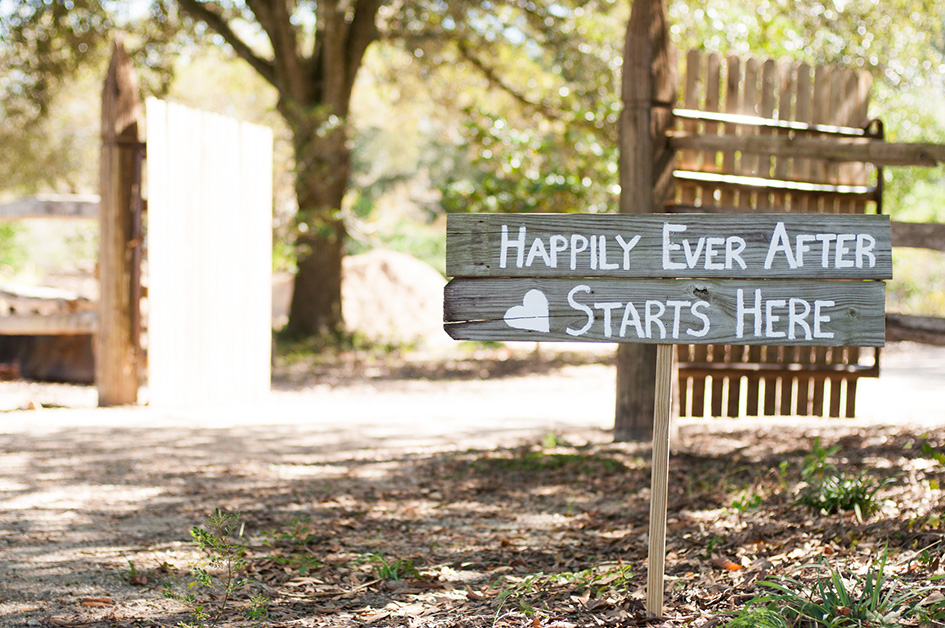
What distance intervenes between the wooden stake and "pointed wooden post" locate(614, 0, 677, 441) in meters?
2.77

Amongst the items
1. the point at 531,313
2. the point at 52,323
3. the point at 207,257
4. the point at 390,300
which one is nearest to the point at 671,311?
the point at 531,313

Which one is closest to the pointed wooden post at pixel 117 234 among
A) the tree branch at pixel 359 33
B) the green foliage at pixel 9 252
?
the tree branch at pixel 359 33

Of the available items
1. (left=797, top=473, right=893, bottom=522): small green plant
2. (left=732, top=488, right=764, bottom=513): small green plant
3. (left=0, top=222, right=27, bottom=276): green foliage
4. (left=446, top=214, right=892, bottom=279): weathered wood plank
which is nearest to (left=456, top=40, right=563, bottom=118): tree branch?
(left=732, top=488, right=764, bottom=513): small green plant

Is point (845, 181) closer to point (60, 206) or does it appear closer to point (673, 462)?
point (673, 462)

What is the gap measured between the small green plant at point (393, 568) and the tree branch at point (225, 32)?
9509 millimetres

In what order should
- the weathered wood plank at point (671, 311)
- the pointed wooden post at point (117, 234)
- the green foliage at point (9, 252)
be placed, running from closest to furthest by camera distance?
the weathered wood plank at point (671, 311), the pointed wooden post at point (117, 234), the green foliage at point (9, 252)

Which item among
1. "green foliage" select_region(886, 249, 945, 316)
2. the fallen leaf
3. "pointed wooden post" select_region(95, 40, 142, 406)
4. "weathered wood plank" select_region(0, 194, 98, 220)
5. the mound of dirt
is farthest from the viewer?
"green foliage" select_region(886, 249, 945, 316)

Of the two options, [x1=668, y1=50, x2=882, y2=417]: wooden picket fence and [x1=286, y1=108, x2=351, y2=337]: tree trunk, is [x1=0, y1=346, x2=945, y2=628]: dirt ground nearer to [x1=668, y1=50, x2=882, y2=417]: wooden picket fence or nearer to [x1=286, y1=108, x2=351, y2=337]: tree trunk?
[x1=668, y1=50, x2=882, y2=417]: wooden picket fence

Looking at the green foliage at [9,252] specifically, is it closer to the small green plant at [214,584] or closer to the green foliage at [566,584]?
the small green plant at [214,584]

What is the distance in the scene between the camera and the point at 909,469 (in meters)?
4.50

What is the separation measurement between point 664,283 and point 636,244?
0.52 feet

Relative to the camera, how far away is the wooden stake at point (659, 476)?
280 cm

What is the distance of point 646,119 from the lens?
5598mm

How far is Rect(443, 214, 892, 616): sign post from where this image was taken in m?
2.78
